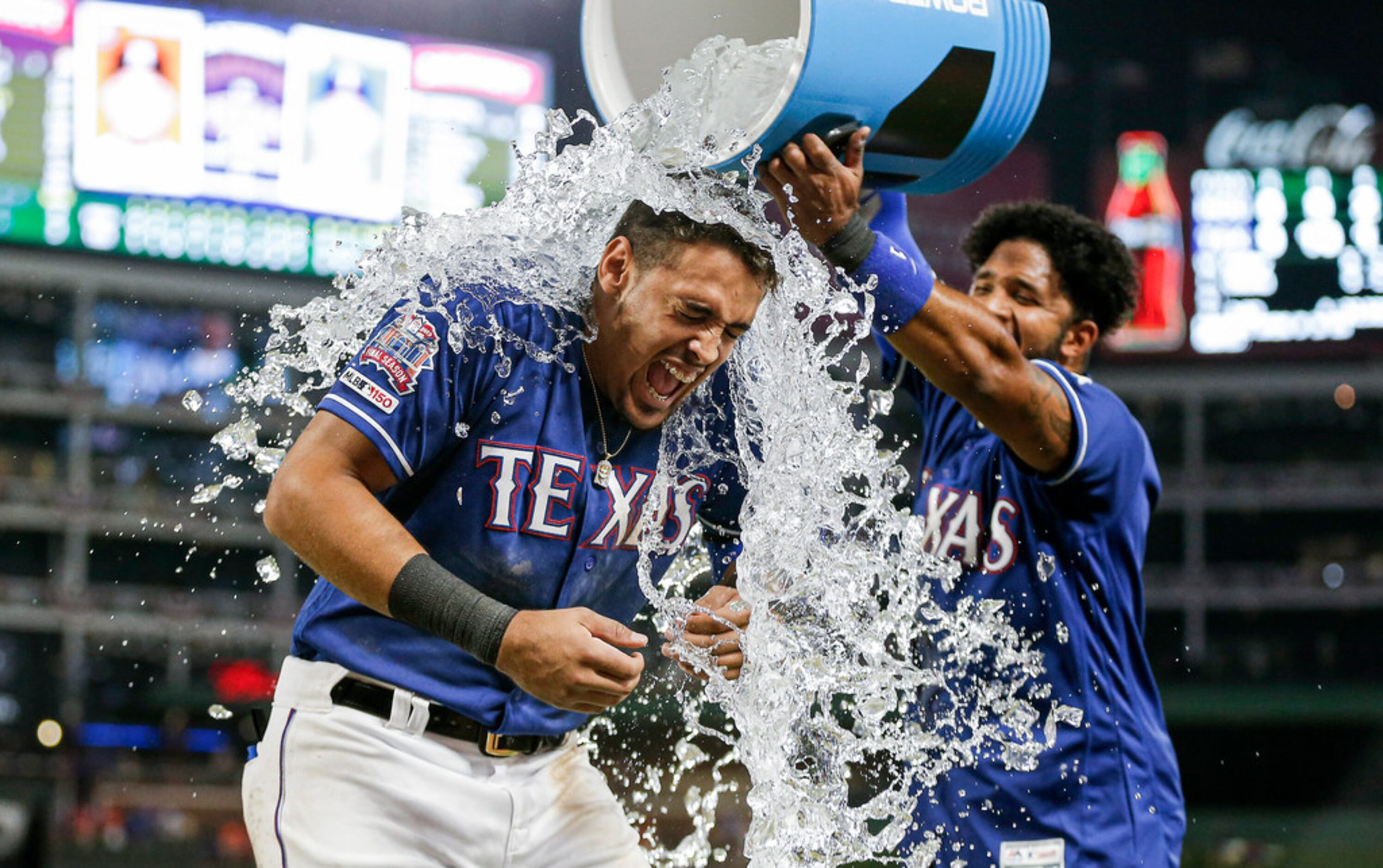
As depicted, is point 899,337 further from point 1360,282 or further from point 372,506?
point 1360,282

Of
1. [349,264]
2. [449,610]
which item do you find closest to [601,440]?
[449,610]

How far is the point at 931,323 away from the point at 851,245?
0.98 feet

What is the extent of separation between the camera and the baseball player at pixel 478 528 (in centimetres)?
218

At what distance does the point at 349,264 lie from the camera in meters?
14.5

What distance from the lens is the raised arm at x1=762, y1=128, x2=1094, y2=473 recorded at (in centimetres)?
246

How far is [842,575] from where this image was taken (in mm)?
2801

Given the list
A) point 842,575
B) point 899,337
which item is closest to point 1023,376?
point 899,337

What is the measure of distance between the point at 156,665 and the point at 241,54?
8.13 meters

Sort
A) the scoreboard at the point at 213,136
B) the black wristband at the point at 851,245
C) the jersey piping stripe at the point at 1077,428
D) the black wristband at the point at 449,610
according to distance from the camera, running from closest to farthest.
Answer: the black wristband at the point at 449,610, the black wristband at the point at 851,245, the jersey piping stripe at the point at 1077,428, the scoreboard at the point at 213,136

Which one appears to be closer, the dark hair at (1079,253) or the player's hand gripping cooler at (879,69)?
the player's hand gripping cooler at (879,69)

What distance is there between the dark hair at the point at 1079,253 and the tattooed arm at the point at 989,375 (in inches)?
25.2

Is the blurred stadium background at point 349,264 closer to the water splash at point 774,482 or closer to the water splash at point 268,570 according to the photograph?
the water splash at point 268,570

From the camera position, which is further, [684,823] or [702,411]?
[684,823]

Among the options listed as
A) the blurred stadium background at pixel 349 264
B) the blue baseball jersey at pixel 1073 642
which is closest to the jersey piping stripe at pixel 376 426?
the blue baseball jersey at pixel 1073 642
